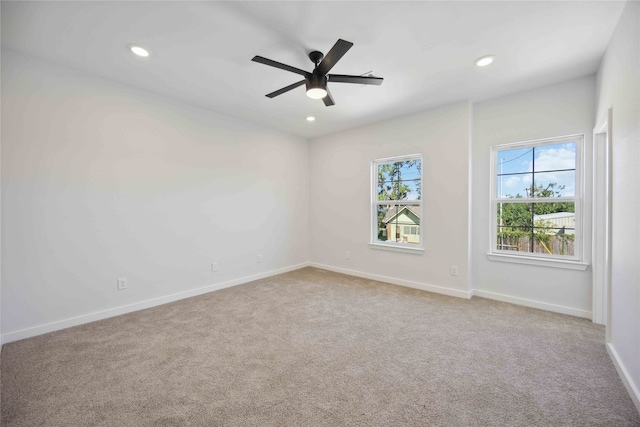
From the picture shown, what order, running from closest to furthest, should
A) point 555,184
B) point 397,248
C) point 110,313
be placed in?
point 110,313 < point 555,184 < point 397,248

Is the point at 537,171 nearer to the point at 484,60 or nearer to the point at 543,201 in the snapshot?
the point at 543,201

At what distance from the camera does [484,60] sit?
8.27 ft

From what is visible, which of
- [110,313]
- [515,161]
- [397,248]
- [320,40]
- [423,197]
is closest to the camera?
[320,40]

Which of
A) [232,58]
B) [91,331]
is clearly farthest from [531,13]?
[91,331]

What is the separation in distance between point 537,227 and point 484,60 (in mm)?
2101

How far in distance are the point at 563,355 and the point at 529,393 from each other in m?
0.76

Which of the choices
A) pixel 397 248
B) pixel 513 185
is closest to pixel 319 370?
pixel 397 248

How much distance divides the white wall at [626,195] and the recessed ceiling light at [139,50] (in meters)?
3.69

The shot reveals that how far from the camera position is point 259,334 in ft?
8.32

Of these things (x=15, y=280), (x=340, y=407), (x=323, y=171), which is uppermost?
(x=323, y=171)

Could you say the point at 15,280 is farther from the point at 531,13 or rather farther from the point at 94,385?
the point at 531,13

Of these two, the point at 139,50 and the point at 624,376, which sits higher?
the point at 139,50

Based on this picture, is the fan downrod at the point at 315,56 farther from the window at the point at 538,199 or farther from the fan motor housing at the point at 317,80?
the window at the point at 538,199

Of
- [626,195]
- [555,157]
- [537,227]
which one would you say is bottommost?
[537,227]
